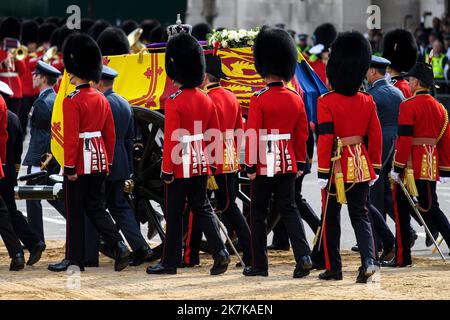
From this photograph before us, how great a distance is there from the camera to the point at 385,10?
33.1 m

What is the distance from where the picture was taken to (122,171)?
10.3 m

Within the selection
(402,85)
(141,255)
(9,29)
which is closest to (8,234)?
(141,255)

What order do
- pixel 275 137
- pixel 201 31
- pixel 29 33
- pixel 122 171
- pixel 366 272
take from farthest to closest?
pixel 29 33 < pixel 201 31 < pixel 122 171 < pixel 275 137 < pixel 366 272

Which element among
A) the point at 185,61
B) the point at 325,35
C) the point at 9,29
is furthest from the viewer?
the point at 9,29

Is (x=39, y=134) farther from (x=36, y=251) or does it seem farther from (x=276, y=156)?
(x=276, y=156)

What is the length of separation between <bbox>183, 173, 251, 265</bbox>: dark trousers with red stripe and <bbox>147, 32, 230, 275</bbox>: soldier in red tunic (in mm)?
298

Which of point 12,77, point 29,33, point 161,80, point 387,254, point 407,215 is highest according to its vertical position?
point 29,33

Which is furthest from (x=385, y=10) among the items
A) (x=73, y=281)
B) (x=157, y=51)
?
(x=73, y=281)

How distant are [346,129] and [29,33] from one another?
15.7m

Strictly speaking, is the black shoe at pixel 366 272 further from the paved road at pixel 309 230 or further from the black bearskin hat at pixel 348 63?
the paved road at pixel 309 230

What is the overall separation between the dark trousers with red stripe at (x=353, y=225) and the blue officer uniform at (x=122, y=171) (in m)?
1.36

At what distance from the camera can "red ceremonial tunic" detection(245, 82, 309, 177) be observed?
9.75m

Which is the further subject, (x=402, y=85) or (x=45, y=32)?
(x=45, y=32)
